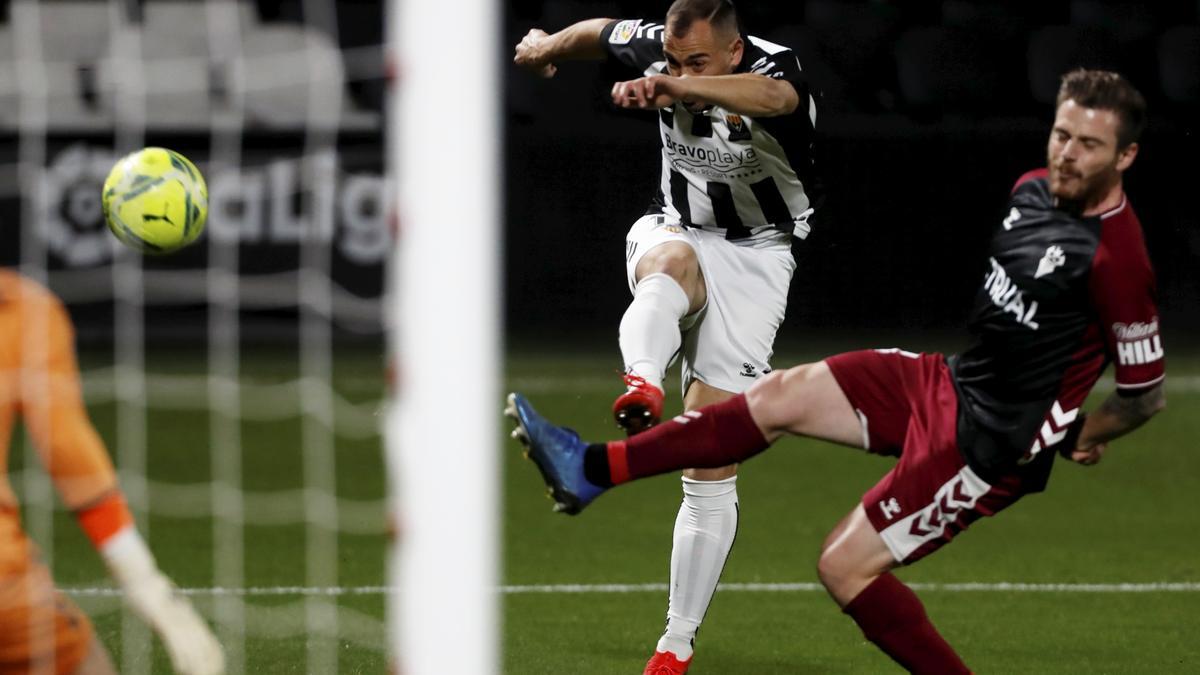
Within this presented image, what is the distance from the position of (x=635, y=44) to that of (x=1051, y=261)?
174 cm

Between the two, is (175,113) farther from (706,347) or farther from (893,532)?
(893,532)

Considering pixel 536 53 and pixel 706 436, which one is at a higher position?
pixel 536 53

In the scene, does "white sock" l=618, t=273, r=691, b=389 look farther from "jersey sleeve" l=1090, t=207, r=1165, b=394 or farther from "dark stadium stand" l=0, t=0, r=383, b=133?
"dark stadium stand" l=0, t=0, r=383, b=133

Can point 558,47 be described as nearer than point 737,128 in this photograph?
No

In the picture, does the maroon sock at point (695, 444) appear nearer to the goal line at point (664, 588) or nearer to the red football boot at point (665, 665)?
the red football boot at point (665, 665)

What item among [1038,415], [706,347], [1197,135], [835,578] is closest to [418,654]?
[835,578]

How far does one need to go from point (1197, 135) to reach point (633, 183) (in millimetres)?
4005

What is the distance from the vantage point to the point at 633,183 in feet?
39.0

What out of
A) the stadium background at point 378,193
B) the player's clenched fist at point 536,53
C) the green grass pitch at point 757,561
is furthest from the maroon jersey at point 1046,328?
the stadium background at point 378,193

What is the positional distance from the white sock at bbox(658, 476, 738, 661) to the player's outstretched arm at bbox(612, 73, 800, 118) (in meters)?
1.14

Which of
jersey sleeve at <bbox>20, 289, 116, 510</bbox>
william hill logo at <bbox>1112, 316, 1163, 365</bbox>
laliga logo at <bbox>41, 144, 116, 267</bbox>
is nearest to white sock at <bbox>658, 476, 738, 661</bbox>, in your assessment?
william hill logo at <bbox>1112, 316, 1163, 365</bbox>

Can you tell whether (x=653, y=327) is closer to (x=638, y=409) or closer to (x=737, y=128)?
(x=638, y=409)

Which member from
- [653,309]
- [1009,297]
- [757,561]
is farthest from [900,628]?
[757,561]

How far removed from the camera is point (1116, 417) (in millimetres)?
4062
